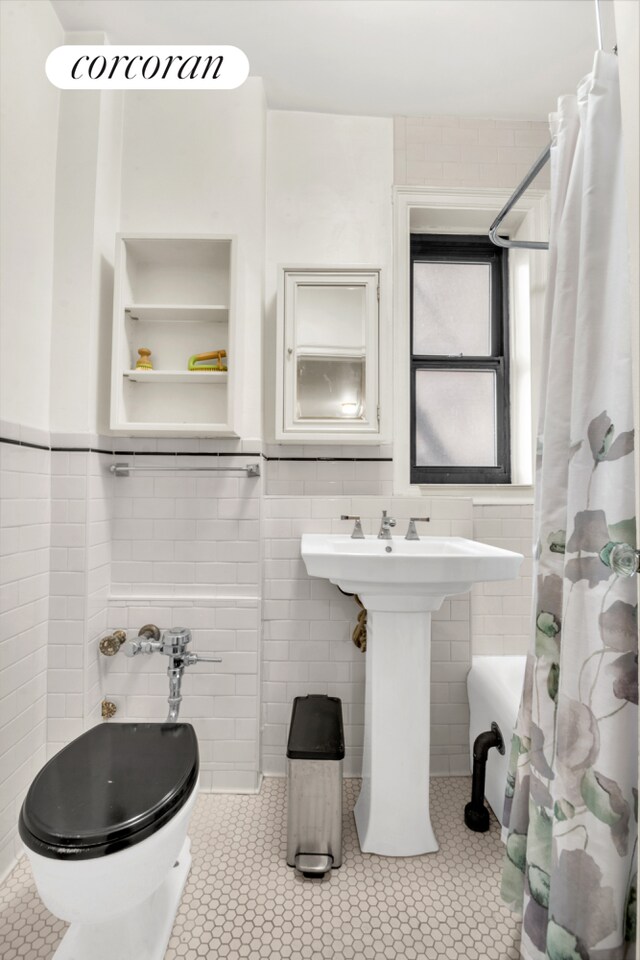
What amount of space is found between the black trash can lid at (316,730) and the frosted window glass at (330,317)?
128 centimetres

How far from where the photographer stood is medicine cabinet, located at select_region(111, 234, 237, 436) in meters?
1.57

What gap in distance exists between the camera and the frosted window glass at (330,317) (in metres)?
1.71

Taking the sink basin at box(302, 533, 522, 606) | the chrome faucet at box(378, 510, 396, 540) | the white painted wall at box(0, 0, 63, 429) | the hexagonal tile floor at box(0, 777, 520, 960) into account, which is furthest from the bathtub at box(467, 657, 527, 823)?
the white painted wall at box(0, 0, 63, 429)

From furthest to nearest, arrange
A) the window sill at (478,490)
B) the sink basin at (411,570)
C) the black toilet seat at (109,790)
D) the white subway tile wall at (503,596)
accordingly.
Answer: the window sill at (478,490) → the white subway tile wall at (503,596) → the sink basin at (411,570) → the black toilet seat at (109,790)

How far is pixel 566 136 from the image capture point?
0.95 metres

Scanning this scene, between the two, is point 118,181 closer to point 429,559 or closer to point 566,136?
point 566,136

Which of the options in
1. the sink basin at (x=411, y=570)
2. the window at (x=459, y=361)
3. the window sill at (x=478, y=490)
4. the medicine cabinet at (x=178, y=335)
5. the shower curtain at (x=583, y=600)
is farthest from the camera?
the window at (x=459, y=361)

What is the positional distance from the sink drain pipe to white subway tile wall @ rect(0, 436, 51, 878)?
137cm

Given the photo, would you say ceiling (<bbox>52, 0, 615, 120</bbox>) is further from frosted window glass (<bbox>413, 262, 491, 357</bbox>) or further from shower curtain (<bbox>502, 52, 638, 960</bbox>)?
shower curtain (<bbox>502, 52, 638, 960</bbox>)

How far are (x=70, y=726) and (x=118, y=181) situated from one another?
1.93 m

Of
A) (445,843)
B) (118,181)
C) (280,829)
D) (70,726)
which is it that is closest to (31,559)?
(70,726)

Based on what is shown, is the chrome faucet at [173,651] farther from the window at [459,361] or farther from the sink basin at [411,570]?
the window at [459,361]

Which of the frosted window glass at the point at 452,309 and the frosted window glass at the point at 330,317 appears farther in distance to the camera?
the frosted window glass at the point at 452,309

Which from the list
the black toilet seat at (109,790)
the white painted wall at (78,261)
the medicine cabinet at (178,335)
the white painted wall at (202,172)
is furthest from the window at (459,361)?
the black toilet seat at (109,790)
